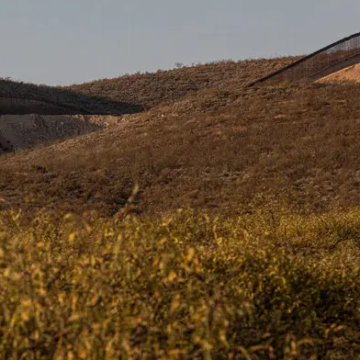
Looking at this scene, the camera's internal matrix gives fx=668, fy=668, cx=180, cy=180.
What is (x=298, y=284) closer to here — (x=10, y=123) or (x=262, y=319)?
(x=262, y=319)

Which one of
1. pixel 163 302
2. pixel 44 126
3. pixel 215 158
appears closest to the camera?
pixel 163 302

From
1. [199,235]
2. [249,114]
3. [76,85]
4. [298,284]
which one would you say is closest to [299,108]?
[249,114]

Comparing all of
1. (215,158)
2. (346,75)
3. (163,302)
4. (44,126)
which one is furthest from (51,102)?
(163,302)

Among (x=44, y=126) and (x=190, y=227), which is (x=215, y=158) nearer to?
(x=190, y=227)

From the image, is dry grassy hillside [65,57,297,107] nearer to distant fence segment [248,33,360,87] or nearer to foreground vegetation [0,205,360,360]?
distant fence segment [248,33,360,87]

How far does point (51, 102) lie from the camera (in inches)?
2114

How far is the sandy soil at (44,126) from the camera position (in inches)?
1825

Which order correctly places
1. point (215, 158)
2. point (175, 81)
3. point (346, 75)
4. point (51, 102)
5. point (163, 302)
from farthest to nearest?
point (175, 81), point (51, 102), point (346, 75), point (215, 158), point (163, 302)

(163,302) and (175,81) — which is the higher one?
(175,81)

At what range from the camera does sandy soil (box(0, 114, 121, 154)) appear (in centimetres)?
4634

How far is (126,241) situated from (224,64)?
5868 cm

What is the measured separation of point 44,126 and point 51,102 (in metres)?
6.23

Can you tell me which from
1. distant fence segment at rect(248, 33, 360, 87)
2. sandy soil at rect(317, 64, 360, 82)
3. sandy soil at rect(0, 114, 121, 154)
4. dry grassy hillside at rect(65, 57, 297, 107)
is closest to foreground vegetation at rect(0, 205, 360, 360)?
sandy soil at rect(317, 64, 360, 82)

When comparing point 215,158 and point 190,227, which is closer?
point 190,227
